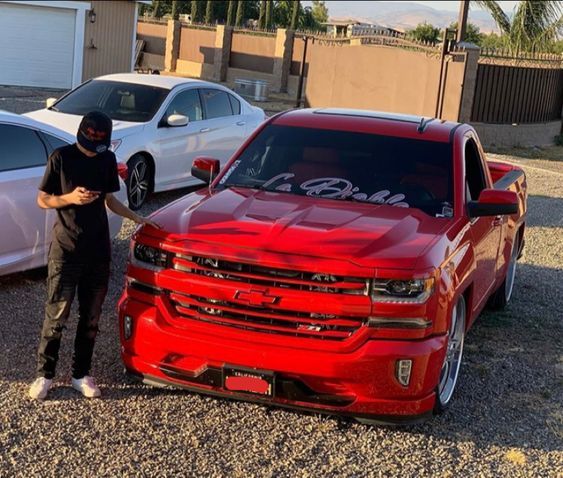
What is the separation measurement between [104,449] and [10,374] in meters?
1.23

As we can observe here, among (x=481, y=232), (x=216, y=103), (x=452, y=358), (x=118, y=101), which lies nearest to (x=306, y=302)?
(x=452, y=358)

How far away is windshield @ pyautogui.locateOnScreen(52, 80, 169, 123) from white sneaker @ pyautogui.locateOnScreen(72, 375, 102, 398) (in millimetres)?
6287

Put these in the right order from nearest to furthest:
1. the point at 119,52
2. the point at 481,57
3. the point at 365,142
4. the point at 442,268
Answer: the point at 442,268
the point at 365,142
the point at 481,57
the point at 119,52

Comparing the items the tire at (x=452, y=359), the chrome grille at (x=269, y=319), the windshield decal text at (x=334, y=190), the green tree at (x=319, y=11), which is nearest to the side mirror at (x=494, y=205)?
the windshield decal text at (x=334, y=190)

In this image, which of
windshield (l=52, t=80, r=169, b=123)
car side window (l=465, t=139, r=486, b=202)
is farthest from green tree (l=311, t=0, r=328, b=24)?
car side window (l=465, t=139, r=486, b=202)

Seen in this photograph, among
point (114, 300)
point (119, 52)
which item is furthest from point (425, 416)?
point (119, 52)

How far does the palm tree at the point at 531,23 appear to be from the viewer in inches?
1128

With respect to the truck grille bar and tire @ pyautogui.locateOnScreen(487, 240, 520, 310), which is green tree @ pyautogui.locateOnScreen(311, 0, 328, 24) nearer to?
tire @ pyautogui.locateOnScreen(487, 240, 520, 310)

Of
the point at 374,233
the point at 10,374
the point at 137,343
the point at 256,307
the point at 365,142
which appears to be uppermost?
the point at 365,142

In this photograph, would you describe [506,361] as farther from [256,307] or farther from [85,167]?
[85,167]

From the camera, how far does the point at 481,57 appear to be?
21344 millimetres

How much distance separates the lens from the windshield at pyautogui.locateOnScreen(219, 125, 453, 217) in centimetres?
598

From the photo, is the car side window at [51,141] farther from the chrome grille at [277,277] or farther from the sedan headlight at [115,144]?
the chrome grille at [277,277]

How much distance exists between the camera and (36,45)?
93.7ft
